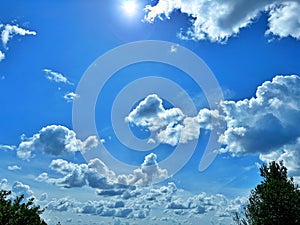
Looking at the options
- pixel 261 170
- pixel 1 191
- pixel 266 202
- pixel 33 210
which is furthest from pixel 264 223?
pixel 1 191

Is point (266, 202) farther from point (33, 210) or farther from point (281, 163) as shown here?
point (33, 210)

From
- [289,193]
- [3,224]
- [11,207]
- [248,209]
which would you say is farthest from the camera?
[248,209]

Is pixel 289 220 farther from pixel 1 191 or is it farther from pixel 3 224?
pixel 1 191

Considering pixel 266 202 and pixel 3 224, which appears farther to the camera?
pixel 266 202

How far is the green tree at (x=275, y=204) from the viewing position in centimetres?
4884

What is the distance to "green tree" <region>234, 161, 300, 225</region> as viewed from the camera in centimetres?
4884

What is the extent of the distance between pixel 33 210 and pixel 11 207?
5273 millimetres

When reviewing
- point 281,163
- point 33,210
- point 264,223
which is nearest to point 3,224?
point 33,210

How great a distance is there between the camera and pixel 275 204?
49.9 metres

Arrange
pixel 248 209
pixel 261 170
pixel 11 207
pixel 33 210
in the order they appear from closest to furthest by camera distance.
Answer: pixel 11 207 < pixel 33 210 < pixel 248 209 < pixel 261 170

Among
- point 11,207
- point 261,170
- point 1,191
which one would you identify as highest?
point 261,170

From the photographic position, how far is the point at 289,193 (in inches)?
1980

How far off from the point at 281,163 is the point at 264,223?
12.0 m

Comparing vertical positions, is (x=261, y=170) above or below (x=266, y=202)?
above
